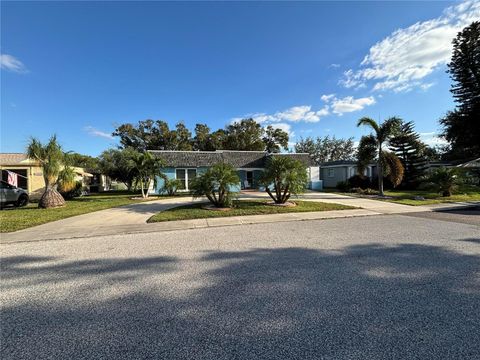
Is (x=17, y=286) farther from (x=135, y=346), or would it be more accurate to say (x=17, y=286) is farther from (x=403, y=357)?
(x=403, y=357)

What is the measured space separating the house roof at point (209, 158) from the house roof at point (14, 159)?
9.43 m

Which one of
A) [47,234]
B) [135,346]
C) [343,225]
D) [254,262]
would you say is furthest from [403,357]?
[47,234]

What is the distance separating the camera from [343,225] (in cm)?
808

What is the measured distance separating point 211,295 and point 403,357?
7.05 ft

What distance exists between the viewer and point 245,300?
3166 mm

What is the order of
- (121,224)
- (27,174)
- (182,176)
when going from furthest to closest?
(182,176), (27,174), (121,224)

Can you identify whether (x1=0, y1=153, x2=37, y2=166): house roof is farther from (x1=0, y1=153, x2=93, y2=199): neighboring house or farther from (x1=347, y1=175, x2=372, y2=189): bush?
(x1=347, y1=175, x2=372, y2=189): bush

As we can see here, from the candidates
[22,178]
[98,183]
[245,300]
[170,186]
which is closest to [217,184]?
[245,300]

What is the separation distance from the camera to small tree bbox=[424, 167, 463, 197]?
54.0 feet

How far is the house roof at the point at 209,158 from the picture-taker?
23609 mm

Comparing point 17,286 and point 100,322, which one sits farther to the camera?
point 17,286

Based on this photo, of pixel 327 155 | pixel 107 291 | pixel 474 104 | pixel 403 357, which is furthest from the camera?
pixel 327 155

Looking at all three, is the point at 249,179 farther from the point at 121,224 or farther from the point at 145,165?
the point at 121,224

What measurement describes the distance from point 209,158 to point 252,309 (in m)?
22.9
